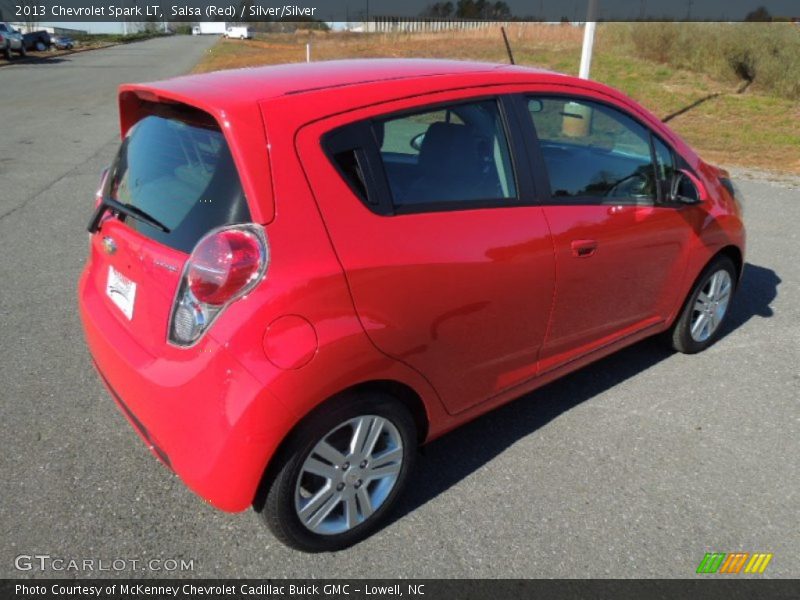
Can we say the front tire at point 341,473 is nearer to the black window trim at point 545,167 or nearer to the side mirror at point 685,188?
the black window trim at point 545,167

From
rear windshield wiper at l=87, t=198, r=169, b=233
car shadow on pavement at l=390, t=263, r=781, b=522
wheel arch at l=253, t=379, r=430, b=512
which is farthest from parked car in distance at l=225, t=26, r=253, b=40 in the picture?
wheel arch at l=253, t=379, r=430, b=512

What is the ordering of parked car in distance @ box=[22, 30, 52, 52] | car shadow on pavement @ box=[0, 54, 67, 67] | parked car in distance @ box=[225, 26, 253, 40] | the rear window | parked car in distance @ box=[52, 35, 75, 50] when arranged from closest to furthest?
the rear window
car shadow on pavement @ box=[0, 54, 67, 67]
parked car in distance @ box=[22, 30, 52, 52]
parked car in distance @ box=[52, 35, 75, 50]
parked car in distance @ box=[225, 26, 253, 40]

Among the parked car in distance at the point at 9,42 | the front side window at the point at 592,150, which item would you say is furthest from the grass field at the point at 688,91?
the parked car in distance at the point at 9,42

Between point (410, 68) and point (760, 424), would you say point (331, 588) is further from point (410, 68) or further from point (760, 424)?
point (760, 424)

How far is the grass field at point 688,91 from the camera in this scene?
12336 mm

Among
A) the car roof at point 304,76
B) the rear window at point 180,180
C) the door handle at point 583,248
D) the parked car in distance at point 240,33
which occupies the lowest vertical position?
the door handle at point 583,248

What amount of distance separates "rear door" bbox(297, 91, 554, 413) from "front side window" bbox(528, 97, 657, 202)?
0.80 feet

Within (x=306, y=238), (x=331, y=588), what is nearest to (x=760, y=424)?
(x=331, y=588)

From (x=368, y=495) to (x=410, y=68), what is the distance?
1773 mm

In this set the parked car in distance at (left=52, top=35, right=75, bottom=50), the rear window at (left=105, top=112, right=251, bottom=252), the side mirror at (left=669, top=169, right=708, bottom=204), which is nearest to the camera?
the rear window at (left=105, top=112, right=251, bottom=252)

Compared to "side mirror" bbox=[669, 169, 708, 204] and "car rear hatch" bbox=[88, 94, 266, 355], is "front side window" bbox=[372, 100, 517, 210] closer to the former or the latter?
"car rear hatch" bbox=[88, 94, 266, 355]

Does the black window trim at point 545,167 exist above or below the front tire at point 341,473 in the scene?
above

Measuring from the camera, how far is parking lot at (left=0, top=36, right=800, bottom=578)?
246cm

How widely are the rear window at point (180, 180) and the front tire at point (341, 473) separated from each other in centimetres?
74
